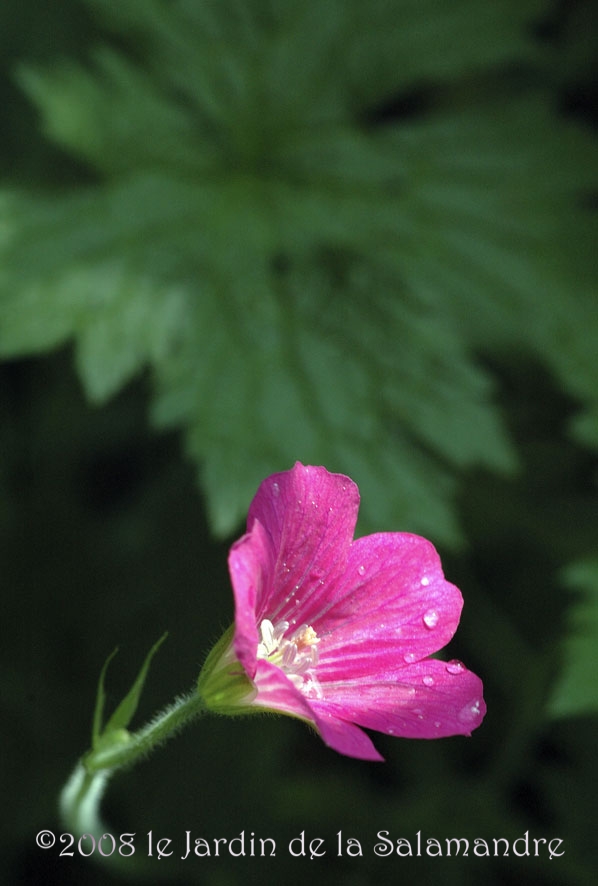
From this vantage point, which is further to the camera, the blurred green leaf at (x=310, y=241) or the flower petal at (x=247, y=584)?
the blurred green leaf at (x=310, y=241)

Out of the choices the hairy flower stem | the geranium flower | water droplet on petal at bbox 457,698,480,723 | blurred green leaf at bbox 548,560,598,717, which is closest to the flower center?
the geranium flower

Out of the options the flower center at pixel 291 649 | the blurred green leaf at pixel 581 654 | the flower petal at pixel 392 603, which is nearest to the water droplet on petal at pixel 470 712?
the flower petal at pixel 392 603

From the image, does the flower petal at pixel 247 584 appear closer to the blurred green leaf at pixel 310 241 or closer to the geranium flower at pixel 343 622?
the geranium flower at pixel 343 622

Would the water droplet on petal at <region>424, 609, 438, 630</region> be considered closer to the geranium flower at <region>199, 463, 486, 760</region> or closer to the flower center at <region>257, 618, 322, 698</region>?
the geranium flower at <region>199, 463, 486, 760</region>

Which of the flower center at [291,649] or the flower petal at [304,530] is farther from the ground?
the flower petal at [304,530]

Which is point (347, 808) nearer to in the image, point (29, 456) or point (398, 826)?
point (398, 826)

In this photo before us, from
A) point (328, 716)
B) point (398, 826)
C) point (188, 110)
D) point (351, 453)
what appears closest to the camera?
point (328, 716)

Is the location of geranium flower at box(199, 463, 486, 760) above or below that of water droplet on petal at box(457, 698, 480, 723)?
above

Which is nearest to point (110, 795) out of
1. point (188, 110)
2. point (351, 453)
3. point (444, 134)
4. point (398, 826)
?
point (398, 826)
